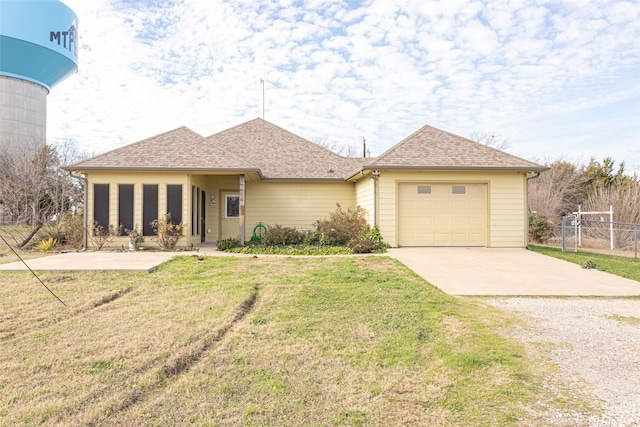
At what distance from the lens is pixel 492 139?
32531mm

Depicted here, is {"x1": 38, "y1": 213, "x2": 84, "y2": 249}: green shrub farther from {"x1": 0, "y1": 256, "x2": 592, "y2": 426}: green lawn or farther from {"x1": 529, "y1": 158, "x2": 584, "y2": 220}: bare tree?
{"x1": 529, "y1": 158, "x2": 584, "y2": 220}: bare tree

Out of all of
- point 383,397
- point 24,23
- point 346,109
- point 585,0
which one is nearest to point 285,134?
point 346,109

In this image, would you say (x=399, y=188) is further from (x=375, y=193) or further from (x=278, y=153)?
(x=278, y=153)

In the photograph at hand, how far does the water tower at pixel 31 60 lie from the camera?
28.5m

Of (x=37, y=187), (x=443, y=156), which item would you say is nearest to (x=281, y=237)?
(x=443, y=156)

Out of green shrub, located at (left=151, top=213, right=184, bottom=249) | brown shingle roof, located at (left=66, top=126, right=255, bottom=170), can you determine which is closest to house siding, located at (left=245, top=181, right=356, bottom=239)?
brown shingle roof, located at (left=66, top=126, right=255, bottom=170)

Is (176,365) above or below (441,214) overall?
below

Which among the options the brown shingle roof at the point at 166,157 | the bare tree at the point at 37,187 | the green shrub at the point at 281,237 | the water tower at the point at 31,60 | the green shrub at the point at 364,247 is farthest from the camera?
the water tower at the point at 31,60

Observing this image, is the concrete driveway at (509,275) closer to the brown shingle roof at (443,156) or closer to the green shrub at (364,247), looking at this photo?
the green shrub at (364,247)

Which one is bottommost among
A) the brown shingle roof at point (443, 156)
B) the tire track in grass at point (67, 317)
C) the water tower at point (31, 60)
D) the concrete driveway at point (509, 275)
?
the tire track in grass at point (67, 317)

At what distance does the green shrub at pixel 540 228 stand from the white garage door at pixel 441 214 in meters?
6.23

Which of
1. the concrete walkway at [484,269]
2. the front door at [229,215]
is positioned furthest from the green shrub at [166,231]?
the front door at [229,215]

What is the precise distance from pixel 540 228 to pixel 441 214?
743 centimetres

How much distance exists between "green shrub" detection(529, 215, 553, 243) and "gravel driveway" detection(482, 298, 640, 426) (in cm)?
1179
